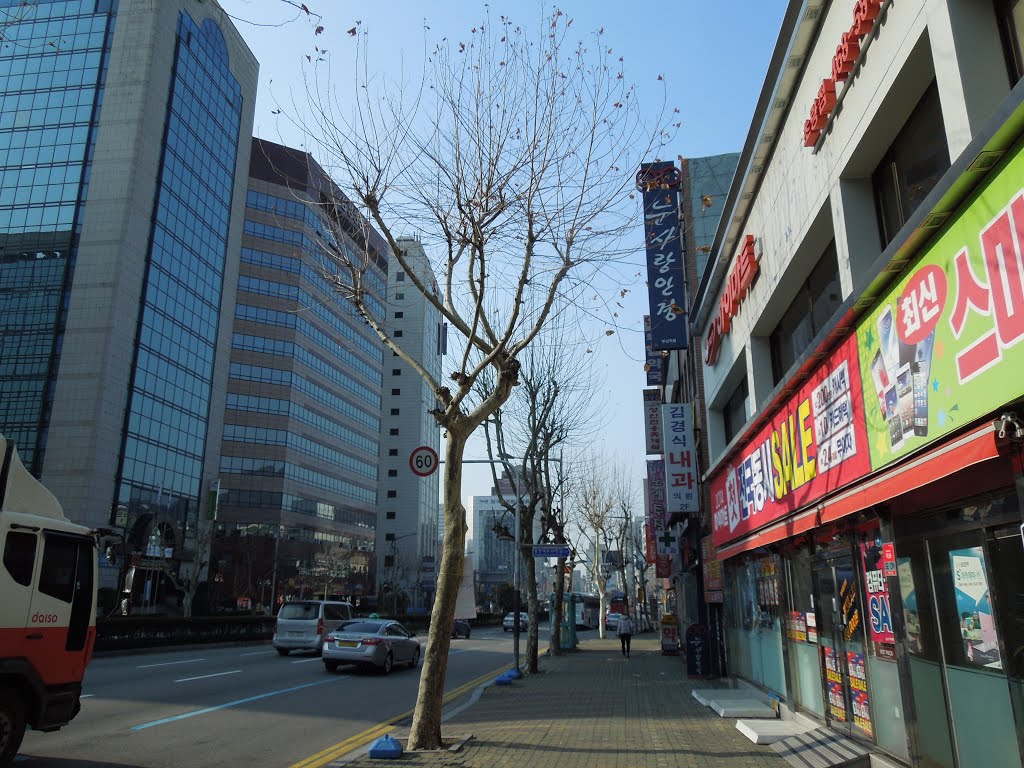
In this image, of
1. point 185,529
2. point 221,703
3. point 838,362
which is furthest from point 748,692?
point 185,529

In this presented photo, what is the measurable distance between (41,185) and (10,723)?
56.4m

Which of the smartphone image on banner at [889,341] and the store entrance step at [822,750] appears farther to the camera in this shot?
the store entrance step at [822,750]

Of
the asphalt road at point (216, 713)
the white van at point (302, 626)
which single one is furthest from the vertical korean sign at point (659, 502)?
the white van at point (302, 626)

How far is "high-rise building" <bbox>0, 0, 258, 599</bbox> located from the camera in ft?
158

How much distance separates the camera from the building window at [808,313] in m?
9.35

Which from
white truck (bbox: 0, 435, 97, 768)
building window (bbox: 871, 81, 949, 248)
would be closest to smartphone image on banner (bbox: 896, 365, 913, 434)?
building window (bbox: 871, 81, 949, 248)

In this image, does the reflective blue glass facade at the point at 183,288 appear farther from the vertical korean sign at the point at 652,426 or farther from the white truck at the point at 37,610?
the white truck at the point at 37,610

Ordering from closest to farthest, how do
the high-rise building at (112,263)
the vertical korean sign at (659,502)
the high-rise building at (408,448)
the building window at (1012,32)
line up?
1. the building window at (1012,32)
2. the vertical korean sign at (659,502)
3. the high-rise building at (112,263)
4. the high-rise building at (408,448)

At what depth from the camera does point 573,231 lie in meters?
10.5

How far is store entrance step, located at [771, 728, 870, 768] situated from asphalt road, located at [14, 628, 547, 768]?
18.2 feet

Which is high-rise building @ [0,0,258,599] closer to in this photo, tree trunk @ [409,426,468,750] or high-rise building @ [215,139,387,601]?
high-rise building @ [215,139,387,601]

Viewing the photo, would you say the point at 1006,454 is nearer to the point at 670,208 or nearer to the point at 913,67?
the point at 913,67

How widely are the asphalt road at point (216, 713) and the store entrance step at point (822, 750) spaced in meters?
5.56

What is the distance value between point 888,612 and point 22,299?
57.6 metres
